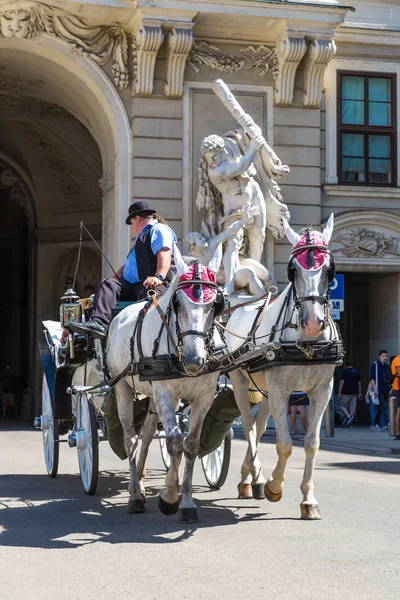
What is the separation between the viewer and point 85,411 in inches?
393

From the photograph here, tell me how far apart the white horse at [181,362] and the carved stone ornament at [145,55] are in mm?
11591

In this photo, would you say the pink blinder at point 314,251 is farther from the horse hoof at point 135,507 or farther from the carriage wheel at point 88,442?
the carriage wheel at point 88,442

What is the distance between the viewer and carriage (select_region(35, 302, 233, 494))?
9.47m

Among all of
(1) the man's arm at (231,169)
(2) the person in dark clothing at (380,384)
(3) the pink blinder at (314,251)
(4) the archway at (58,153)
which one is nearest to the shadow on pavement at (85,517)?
(3) the pink blinder at (314,251)

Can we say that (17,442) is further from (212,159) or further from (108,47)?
(108,47)

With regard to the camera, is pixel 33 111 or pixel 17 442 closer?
pixel 17 442

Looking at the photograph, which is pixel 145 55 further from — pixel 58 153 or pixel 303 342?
pixel 303 342

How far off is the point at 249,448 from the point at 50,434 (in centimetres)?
285

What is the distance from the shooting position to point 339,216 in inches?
822

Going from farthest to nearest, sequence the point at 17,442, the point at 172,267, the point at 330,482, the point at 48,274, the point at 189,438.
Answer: the point at 48,274
the point at 17,442
the point at 330,482
the point at 172,267
the point at 189,438

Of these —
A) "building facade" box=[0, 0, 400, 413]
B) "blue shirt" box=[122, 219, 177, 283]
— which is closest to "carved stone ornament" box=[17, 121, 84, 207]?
"building facade" box=[0, 0, 400, 413]

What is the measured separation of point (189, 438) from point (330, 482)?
10.2 feet

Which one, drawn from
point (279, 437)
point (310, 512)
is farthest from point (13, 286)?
point (310, 512)

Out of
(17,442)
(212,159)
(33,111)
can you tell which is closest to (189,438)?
(17,442)
